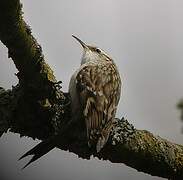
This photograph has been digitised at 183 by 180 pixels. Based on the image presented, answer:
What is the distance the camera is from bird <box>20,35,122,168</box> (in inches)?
44.5

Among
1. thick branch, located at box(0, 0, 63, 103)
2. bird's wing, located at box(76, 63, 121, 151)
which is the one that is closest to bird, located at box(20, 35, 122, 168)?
bird's wing, located at box(76, 63, 121, 151)

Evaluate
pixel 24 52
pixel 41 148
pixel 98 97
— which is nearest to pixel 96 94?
pixel 98 97

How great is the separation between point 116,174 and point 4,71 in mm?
502

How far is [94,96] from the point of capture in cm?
135

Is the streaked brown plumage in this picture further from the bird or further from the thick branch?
the thick branch

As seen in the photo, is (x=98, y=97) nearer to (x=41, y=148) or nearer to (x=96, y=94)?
(x=96, y=94)

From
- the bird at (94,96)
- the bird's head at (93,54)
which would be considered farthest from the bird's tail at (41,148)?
the bird's head at (93,54)

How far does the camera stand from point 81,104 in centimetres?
125

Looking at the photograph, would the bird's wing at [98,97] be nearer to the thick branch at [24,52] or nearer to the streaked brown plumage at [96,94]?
the streaked brown plumage at [96,94]

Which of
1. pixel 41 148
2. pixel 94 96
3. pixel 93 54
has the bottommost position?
pixel 41 148

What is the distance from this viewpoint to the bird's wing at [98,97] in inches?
46.5

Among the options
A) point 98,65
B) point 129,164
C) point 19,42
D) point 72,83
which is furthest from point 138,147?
point 98,65

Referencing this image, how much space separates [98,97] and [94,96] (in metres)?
0.03

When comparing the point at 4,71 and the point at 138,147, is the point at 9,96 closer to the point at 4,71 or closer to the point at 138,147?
the point at 4,71
